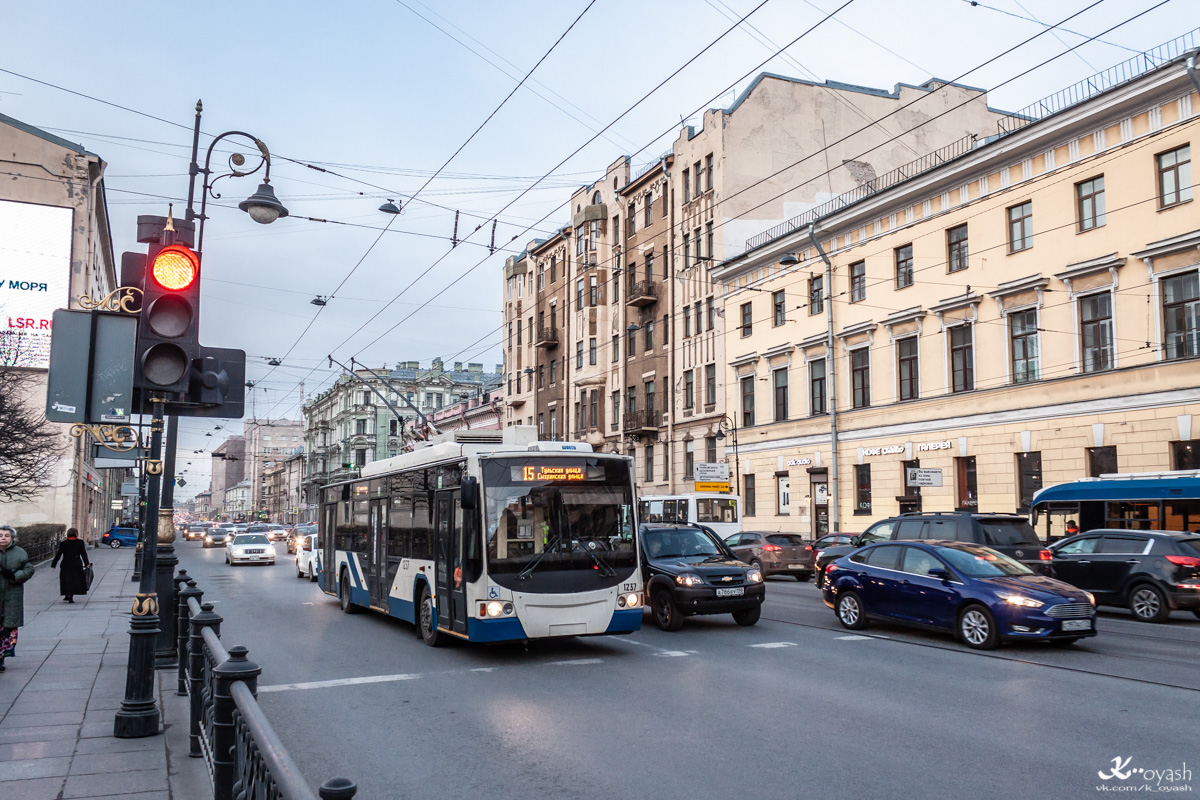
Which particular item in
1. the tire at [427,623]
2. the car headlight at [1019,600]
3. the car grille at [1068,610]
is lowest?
the tire at [427,623]

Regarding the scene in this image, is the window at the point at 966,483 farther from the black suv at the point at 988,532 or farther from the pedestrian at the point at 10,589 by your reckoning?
the pedestrian at the point at 10,589

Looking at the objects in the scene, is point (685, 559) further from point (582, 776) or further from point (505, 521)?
point (582, 776)

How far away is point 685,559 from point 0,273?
122ft

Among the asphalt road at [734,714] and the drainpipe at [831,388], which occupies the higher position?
the drainpipe at [831,388]

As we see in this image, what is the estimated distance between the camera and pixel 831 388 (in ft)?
118

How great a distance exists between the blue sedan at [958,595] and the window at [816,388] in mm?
22140

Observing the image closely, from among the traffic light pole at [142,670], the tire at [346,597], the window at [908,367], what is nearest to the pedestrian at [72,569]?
the tire at [346,597]

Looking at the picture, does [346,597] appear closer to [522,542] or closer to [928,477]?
[522,542]

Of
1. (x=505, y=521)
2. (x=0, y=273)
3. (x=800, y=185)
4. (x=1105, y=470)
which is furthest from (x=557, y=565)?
(x=0, y=273)

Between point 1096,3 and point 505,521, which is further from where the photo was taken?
point 1096,3

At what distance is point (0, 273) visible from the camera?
4062cm

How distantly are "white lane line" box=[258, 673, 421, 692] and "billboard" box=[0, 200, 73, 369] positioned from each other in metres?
35.1

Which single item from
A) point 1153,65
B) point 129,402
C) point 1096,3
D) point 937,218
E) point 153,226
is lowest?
point 129,402

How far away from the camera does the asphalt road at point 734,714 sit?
6.50m
